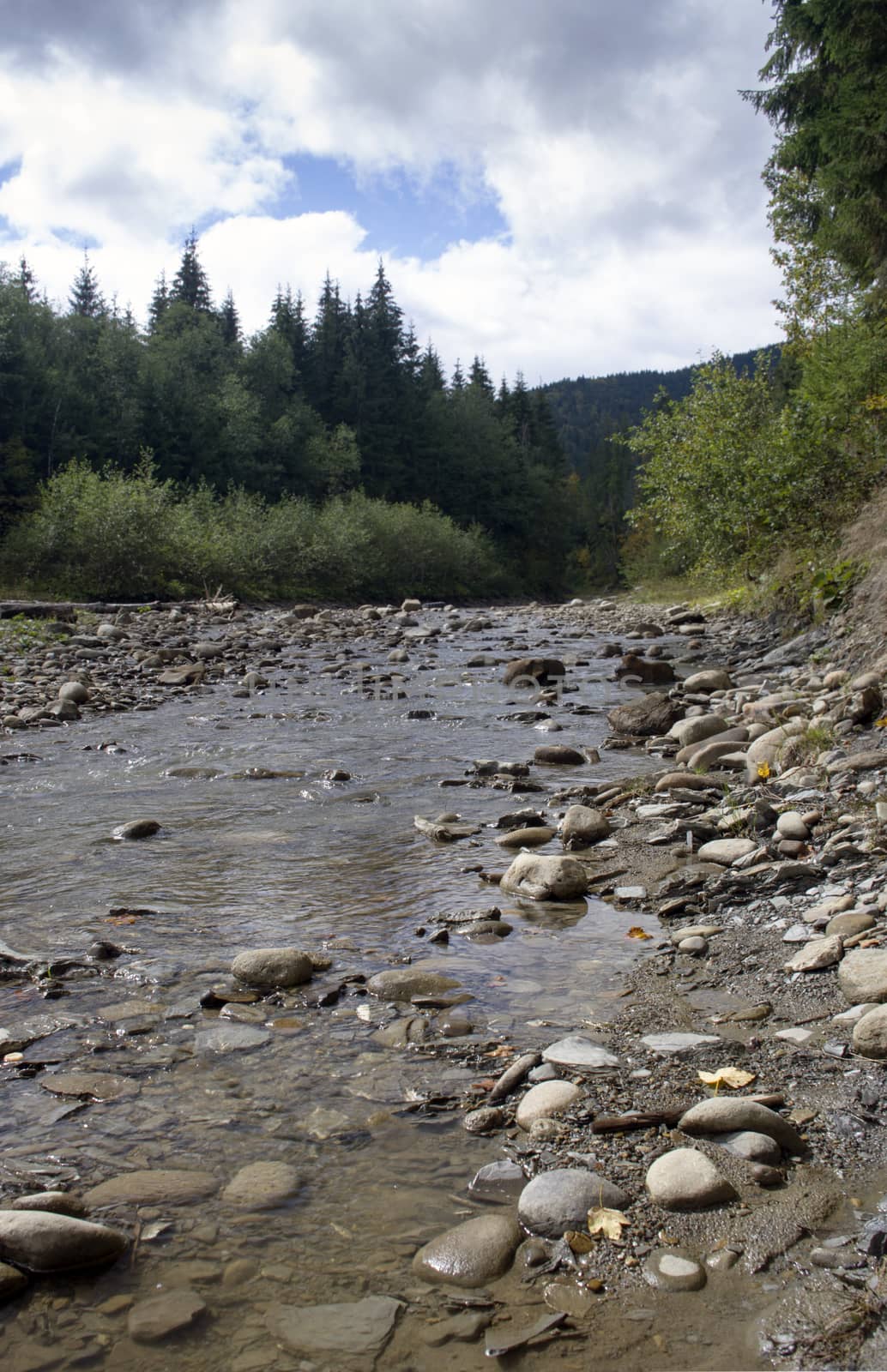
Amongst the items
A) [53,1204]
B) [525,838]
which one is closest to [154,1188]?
[53,1204]

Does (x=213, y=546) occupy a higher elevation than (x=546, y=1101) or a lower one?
higher

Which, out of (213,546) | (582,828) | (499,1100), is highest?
(213,546)

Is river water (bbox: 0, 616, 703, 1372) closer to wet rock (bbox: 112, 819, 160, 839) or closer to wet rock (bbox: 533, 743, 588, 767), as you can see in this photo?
wet rock (bbox: 112, 819, 160, 839)

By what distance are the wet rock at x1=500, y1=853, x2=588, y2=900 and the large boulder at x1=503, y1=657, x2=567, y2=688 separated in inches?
362

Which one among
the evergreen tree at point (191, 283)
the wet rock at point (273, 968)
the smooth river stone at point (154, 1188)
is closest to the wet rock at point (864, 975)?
the wet rock at point (273, 968)

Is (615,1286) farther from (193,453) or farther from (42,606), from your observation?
(193,453)

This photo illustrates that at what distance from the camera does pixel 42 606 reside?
23.7 metres

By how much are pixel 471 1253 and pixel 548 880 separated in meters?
2.83

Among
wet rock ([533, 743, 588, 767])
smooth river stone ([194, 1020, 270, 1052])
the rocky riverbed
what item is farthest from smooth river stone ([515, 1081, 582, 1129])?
wet rock ([533, 743, 588, 767])

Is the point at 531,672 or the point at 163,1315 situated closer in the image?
the point at 163,1315

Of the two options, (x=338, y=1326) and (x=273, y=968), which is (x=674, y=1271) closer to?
(x=338, y=1326)

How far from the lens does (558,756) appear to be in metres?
8.63

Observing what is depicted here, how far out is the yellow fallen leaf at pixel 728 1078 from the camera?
9.57 feet

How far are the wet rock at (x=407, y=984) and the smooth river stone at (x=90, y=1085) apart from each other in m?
1.06
